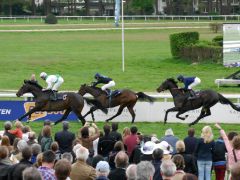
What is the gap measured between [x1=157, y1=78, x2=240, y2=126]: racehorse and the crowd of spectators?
5726 millimetres

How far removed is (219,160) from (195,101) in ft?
22.2

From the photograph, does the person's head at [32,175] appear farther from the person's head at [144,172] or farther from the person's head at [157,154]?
the person's head at [157,154]

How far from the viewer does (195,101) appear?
58.9ft

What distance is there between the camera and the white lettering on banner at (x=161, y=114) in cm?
1853

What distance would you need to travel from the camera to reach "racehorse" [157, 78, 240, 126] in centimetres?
1777

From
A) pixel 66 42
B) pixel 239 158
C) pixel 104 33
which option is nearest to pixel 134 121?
pixel 239 158

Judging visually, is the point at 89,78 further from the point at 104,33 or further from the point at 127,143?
the point at 104,33

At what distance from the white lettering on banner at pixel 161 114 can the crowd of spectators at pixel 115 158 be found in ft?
21.4

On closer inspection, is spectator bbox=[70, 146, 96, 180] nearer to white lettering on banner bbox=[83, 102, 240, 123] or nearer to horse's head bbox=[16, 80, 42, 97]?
horse's head bbox=[16, 80, 42, 97]

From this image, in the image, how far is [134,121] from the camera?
18.9m

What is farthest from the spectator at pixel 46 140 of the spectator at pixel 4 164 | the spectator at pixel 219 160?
the spectator at pixel 4 164

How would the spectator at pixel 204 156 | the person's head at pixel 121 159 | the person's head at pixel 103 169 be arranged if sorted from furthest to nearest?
1. the spectator at pixel 204 156
2. the person's head at pixel 121 159
3. the person's head at pixel 103 169

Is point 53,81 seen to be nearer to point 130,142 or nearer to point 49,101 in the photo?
point 49,101

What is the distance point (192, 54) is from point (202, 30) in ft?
68.3
